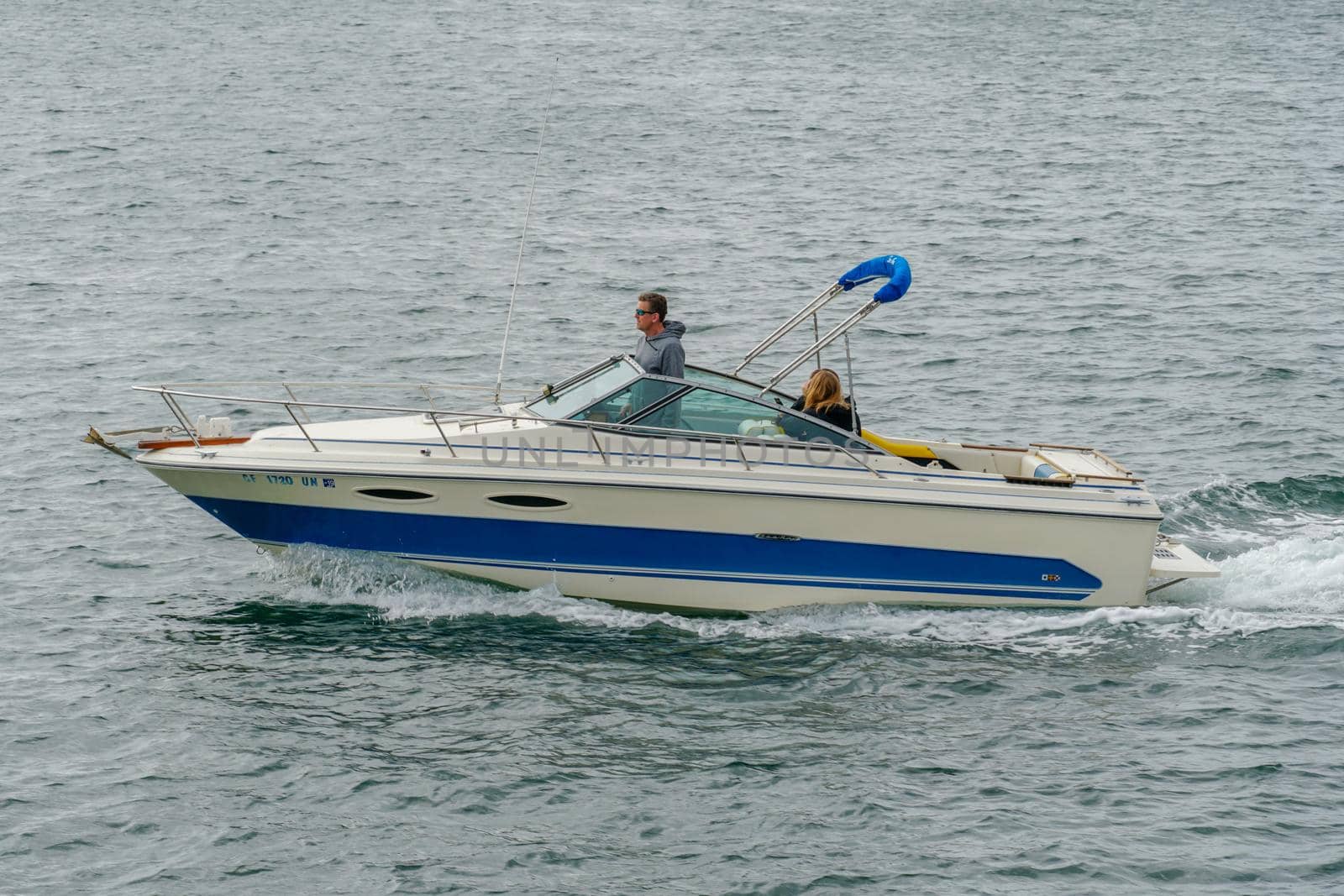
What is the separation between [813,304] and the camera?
40.4 ft

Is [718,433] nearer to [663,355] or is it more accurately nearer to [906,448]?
[663,355]

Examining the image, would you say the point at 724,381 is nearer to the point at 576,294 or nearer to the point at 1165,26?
the point at 576,294

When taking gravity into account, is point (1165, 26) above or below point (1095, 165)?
above

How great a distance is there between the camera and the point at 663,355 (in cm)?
1187

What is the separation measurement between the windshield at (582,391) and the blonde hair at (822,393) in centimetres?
140

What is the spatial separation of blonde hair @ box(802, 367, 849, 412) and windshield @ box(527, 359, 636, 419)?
1404mm

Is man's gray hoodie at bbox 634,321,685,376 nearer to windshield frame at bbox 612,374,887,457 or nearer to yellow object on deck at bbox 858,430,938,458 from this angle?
windshield frame at bbox 612,374,887,457

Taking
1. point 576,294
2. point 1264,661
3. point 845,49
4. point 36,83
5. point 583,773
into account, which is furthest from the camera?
point 845,49

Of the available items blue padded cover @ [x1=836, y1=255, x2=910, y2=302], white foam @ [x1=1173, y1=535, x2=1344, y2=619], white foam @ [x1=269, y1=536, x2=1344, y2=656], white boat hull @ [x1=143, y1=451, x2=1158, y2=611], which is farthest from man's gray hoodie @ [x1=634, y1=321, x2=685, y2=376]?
white foam @ [x1=1173, y1=535, x2=1344, y2=619]

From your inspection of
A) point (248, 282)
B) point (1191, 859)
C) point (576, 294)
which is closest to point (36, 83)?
point (248, 282)

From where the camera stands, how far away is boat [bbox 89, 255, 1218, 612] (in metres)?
11.5

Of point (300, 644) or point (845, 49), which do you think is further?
point (845, 49)

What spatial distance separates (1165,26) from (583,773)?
141 feet

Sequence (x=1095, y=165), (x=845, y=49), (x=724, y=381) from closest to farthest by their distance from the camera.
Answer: (x=724, y=381), (x=1095, y=165), (x=845, y=49)
